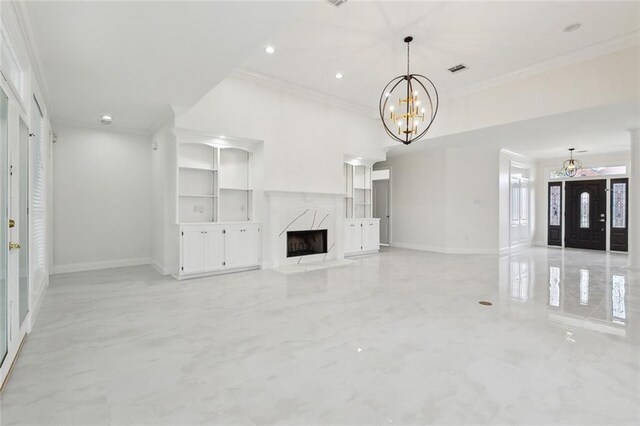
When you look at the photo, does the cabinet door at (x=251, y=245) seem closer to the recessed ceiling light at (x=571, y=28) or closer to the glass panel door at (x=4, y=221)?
the glass panel door at (x=4, y=221)

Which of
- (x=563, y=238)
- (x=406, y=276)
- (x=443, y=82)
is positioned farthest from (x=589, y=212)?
(x=406, y=276)

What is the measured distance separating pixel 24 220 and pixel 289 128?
181 inches

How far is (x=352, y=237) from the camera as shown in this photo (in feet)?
27.3

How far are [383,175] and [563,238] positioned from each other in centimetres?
624

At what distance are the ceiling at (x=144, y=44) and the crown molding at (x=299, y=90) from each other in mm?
1489

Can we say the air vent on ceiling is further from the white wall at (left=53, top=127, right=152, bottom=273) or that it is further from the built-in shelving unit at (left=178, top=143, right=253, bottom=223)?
the white wall at (left=53, top=127, right=152, bottom=273)

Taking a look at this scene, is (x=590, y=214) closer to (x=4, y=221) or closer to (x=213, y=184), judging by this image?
(x=213, y=184)

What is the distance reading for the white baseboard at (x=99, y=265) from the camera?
20.4 ft

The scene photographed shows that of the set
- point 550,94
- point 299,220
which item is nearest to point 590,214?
point 550,94

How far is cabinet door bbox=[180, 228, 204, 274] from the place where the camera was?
557 centimetres

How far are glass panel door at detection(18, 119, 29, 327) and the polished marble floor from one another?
1.20ft

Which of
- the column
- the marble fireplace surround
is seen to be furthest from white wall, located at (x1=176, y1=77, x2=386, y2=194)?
the column

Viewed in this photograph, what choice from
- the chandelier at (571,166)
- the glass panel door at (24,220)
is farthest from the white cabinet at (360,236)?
the chandelier at (571,166)

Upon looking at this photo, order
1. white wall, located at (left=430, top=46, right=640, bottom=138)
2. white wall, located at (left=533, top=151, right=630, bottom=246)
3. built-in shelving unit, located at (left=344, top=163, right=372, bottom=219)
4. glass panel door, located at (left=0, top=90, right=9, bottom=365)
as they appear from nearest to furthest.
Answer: glass panel door, located at (left=0, top=90, right=9, bottom=365) < white wall, located at (left=430, top=46, right=640, bottom=138) < built-in shelving unit, located at (left=344, top=163, right=372, bottom=219) < white wall, located at (left=533, top=151, right=630, bottom=246)
